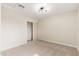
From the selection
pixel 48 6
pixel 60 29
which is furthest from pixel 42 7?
pixel 60 29

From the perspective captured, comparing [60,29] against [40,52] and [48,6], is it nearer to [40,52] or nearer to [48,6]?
[48,6]

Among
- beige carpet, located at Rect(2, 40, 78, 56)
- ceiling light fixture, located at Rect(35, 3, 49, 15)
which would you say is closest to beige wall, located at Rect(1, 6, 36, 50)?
beige carpet, located at Rect(2, 40, 78, 56)

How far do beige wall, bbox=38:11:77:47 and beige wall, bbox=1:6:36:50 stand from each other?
1889 mm

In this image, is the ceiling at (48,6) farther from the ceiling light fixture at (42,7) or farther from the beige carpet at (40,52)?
the beige carpet at (40,52)

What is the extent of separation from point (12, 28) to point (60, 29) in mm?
3014

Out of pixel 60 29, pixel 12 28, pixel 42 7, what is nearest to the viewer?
pixel 42 7

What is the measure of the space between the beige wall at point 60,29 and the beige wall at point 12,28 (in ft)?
6.20

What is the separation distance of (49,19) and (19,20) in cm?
232

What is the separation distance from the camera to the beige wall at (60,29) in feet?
13.2

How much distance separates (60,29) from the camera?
Answer: 4.70 meters

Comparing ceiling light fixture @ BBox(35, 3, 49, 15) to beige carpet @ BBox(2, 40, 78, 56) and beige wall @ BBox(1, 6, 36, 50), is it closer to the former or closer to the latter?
beige wall @ BBox(1, 6, 36, 50)

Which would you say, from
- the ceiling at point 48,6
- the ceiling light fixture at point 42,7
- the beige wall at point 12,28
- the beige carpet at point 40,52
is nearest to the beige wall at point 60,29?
the ceiling at point 48,6

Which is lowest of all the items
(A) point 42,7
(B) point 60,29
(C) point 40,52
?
(C) point 40,52

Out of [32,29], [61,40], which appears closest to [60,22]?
[61,40]
